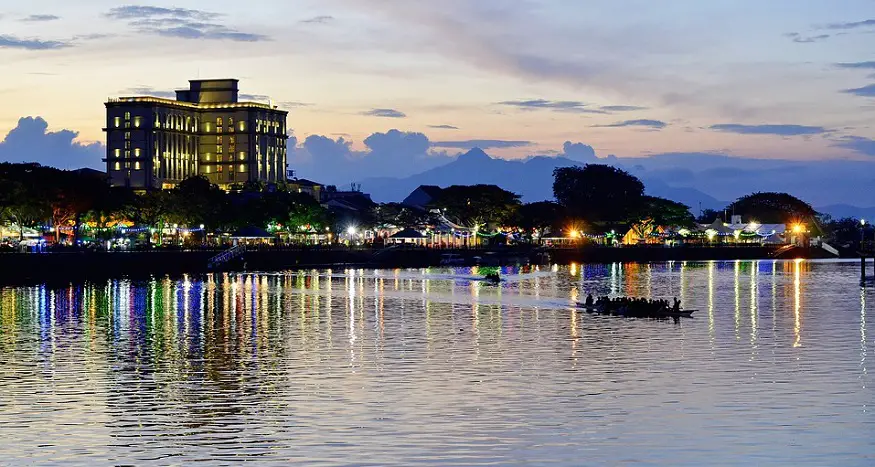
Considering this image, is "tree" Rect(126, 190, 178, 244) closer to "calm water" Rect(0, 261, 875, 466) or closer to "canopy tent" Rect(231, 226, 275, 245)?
"canopy tent" Rect(231, 226, 275, 245)

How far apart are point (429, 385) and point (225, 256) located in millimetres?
114704

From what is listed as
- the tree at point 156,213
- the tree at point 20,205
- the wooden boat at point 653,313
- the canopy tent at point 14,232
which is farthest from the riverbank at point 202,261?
the wooden boat at point 653,313

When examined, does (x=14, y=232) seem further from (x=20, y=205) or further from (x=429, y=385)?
(x=429, y=385)

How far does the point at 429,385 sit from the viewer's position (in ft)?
147

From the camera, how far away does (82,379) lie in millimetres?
46375

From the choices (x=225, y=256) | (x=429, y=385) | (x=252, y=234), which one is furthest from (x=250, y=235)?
(x=429, y=385)

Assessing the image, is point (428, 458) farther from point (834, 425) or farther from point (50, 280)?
point (50, 280)

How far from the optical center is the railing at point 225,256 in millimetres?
152375

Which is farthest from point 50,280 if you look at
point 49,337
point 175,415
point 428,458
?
point 428,458

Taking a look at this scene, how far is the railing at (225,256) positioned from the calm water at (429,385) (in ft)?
211

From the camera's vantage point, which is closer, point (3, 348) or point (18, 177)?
point (3, 348)

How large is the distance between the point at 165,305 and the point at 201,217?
11317cm

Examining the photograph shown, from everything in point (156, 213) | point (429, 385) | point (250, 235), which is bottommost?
point (429, 385)

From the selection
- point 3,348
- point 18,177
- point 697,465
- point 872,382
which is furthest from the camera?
point 18,177
